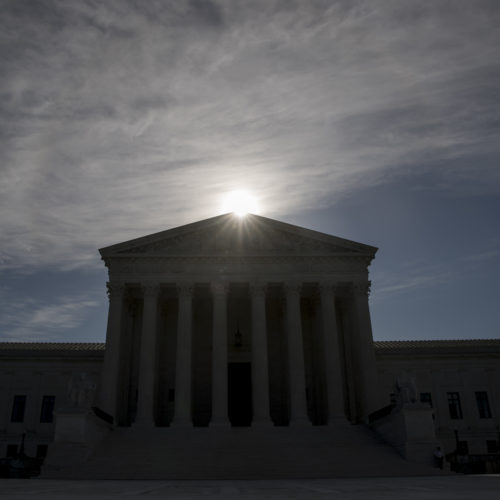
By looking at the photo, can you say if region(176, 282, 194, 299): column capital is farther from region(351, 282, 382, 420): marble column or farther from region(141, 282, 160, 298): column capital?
region(351, 282, 382, 420): marble column

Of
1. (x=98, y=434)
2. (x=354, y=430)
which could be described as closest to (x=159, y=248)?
(x=98, y=434)

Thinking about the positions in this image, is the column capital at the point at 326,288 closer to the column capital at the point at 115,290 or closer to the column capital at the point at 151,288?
the column capital at the point at 151,288

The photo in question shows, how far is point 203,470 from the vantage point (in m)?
27.2

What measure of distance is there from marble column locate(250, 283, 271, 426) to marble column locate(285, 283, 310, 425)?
5.92ft

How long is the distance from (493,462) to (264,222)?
2279cm

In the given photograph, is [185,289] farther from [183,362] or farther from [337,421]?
[337,421]

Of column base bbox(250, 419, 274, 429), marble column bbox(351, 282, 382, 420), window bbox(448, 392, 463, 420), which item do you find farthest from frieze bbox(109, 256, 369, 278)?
window bbox(448, 392, 463, 420)

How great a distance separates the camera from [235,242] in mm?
41250

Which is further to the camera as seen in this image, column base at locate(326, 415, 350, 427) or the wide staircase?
column base at locate(326, 415, 350, 427)

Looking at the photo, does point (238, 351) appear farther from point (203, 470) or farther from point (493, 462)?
point (493, 462)

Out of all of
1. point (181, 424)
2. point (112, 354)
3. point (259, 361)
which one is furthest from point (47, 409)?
point (259, 361)

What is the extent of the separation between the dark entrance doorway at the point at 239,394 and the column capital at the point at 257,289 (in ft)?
23.9

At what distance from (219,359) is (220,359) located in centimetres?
7

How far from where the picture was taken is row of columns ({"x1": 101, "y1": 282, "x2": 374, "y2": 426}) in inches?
1451
